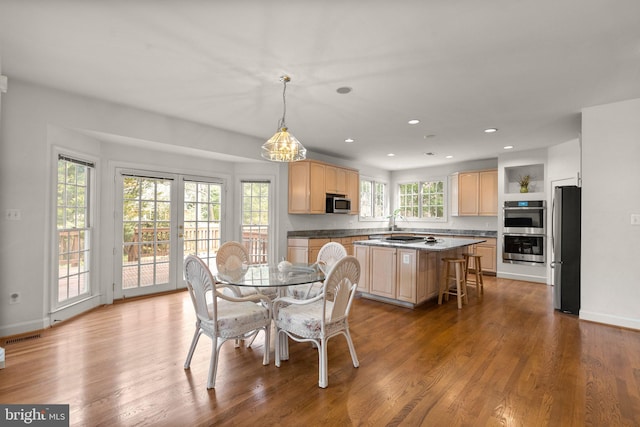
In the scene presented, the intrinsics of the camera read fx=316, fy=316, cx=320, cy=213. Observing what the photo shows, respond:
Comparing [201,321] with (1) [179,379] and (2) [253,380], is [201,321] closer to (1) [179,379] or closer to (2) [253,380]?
(1) [179,379]

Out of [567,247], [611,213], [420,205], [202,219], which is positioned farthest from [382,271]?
[420,205]

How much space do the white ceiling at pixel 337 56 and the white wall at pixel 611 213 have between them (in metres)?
0.32

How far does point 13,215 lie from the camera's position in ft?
10.5

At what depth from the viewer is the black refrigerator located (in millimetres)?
4016

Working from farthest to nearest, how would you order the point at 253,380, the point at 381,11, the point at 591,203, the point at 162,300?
the point at 162,300
the point at 591,203
the point at 253,380
the point at 381,11

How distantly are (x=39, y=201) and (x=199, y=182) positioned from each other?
7.48 ft

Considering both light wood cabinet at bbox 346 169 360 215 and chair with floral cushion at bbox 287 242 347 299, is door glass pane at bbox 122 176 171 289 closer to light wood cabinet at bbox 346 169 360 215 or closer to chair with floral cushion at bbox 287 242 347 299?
chair with floral cushion at bbox 287 242 347 299

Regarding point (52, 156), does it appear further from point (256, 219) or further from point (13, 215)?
point (256, 219)

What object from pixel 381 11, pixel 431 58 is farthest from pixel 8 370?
pixel 431 58

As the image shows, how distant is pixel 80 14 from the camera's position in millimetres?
2129

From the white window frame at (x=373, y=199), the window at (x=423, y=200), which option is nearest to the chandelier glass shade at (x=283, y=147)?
the white window frame at (x=373, y=199)

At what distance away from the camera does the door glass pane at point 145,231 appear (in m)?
4.68

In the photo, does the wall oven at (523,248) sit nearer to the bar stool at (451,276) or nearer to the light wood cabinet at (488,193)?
the light wood cabinet at (488,193)

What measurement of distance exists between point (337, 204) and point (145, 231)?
138 inches
